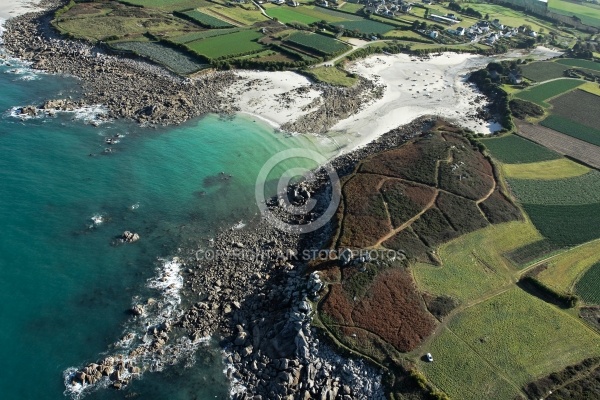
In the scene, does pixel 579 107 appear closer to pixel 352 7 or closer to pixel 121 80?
pixel 352 7

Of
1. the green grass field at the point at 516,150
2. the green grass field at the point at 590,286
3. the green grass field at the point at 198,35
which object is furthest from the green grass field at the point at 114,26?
the green grass field at the point at 590,286

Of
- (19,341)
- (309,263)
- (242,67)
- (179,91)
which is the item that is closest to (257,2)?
(242,67)

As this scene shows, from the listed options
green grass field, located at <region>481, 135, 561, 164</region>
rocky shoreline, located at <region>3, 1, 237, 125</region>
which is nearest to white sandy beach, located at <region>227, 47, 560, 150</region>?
green grass field, located at <region>481, 135, 561, 164</region>

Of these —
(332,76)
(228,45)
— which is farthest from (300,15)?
(332,76)

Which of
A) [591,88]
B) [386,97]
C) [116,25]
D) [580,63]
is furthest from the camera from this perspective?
[580,63]

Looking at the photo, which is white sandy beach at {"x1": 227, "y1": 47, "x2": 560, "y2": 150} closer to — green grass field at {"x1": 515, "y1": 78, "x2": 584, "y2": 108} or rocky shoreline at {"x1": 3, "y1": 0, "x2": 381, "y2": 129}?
rocky shoreline at {"x1": 3, "y1": 0, "x2": 381, "y2": 129}

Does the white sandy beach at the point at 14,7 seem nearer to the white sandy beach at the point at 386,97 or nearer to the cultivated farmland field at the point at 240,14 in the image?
the cultivated farmland field at the point at 240,14
